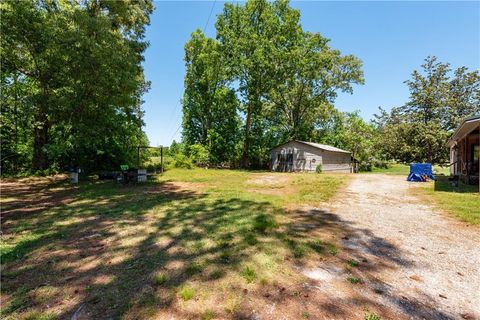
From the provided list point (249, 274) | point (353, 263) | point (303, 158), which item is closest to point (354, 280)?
point (353, 263)

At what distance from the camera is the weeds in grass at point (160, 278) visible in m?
2.97

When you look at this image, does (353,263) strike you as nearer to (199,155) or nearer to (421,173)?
(421,173)

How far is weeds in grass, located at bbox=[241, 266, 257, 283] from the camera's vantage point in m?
3.03

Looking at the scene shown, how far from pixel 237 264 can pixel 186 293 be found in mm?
887

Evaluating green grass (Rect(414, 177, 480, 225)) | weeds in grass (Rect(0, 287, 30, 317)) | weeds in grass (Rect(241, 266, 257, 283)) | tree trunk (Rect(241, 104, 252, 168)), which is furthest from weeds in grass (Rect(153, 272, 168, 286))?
tree trunk (Rect(241, 104, 252, 168))

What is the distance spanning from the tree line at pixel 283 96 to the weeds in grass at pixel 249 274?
2293 cm

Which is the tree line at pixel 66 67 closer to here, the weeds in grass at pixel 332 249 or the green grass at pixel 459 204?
the weeds in grass at pixel 332 249

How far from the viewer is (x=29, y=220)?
229 inches

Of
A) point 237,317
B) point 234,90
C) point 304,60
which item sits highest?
point 304,60

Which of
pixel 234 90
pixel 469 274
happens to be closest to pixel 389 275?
pixel 469 274

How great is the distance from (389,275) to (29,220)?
23.9 ft

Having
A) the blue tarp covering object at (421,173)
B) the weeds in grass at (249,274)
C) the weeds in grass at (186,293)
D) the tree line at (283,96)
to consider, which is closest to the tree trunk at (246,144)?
the tree line at (283,96)

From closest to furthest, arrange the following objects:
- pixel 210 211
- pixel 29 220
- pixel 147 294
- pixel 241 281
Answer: pixel 147 294, pixel 241 281, pixel 29 220, pixel 210 211

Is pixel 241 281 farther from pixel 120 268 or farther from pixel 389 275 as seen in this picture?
pixel 389 275
